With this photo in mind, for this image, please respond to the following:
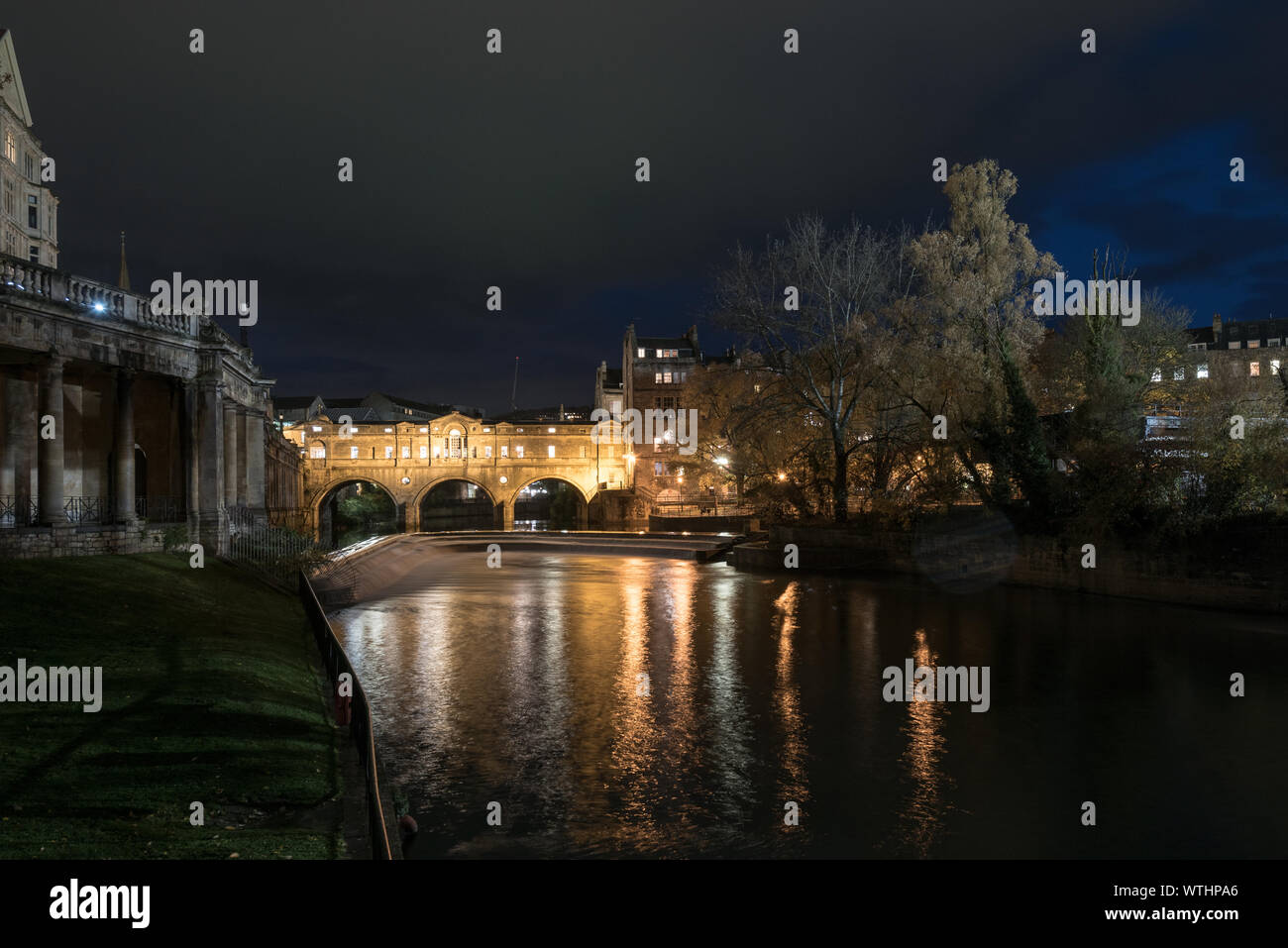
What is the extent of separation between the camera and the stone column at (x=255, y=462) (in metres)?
32.5

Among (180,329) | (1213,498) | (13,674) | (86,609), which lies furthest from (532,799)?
(1213,498)

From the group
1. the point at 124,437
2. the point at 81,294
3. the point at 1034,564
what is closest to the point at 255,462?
the point at 124,437

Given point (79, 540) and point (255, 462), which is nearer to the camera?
point (79, 540)

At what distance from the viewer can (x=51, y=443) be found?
20156mm

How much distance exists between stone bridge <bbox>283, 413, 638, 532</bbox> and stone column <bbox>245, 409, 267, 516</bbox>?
53.0 meters

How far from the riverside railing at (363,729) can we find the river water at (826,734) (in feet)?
2.92

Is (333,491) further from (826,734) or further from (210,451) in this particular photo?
(826,734)

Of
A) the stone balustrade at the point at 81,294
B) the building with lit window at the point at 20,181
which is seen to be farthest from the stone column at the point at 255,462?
the building with lit window at the point at 20,181

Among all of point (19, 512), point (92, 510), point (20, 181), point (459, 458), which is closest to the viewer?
Result: point (19, 512)

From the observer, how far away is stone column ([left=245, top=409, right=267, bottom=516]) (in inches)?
1278

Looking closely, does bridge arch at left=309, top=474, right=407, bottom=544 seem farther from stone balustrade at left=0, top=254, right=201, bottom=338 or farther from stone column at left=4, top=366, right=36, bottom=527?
stone balustrade at left=0, top=254, right=201, bottom=338

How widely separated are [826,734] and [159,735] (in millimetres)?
9036

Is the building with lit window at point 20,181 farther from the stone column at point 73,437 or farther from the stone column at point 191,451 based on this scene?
the stone column at point 191,451
